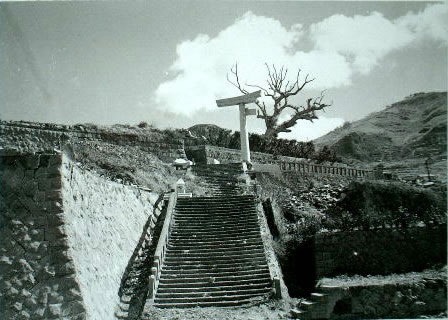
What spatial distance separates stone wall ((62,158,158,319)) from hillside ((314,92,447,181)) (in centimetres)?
2195

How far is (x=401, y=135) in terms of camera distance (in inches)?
1690

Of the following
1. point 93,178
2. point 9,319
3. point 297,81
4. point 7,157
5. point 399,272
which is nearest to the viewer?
point 9,319

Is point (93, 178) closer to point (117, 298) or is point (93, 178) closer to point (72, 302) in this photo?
point (117, 298)

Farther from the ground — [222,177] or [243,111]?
[243,111]

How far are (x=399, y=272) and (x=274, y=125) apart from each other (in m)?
19.0

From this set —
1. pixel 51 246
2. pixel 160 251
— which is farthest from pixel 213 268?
pixel 51 246

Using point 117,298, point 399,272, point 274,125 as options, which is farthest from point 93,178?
point 274,125

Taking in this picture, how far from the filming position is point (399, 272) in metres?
12.1

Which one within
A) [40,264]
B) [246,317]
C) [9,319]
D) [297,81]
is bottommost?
[246,317]

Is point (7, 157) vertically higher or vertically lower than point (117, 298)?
higher

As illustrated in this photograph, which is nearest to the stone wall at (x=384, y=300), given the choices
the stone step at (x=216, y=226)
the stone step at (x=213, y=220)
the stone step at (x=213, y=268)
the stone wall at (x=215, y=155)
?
the stone step at (x=213, y=268)

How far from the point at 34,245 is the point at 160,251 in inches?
168

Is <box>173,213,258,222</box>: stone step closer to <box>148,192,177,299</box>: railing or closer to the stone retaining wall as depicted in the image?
<box>148,192,177,299</box>: railing

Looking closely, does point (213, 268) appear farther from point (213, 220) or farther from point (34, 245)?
point (34, 245)
